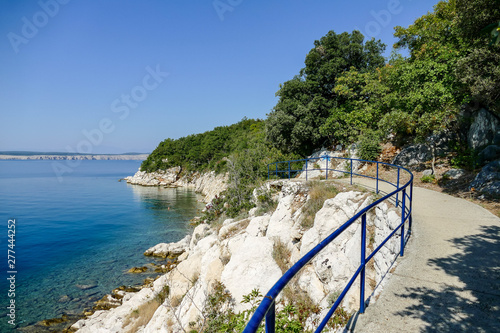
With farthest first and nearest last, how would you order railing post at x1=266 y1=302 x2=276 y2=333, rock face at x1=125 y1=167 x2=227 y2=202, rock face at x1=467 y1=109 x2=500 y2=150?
rock face at x1=125 y1=167 x2=227 y2=202 → rock face at x1=467 y1=109 x2=500 y2=150 → railing post at x1=266 y1=302 x2=276 y2=333

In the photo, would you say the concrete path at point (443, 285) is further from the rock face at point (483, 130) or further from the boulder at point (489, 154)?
the rock face at point (483, 130)

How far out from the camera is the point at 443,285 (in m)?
3.99

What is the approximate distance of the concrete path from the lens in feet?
10.3

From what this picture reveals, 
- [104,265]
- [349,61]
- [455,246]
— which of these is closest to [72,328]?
[104,265]

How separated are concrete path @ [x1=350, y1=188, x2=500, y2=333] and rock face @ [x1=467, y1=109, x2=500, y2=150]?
9002mm

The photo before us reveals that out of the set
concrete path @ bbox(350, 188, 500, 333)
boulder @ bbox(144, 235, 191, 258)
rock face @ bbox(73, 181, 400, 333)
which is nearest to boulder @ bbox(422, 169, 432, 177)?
rock face @ bbox(73, 181, 400, 333)

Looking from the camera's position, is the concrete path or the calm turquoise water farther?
the calm turquoise water

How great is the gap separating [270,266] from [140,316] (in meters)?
5.69

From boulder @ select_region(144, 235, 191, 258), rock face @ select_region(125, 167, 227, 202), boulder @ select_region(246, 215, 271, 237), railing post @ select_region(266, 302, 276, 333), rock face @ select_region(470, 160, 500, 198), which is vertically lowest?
boulder @ select_region(144, 235, 191, 258)

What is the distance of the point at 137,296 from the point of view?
39.2 ft

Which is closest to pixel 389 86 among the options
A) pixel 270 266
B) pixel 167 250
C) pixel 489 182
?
pixel 489 182

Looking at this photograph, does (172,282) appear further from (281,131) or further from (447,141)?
(447,141)

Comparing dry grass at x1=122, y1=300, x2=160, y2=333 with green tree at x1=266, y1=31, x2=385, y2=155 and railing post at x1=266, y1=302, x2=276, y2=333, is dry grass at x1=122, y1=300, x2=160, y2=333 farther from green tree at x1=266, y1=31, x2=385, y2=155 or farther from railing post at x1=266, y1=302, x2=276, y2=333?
green tree at x1=266, y1=31, x2=385, y2=155

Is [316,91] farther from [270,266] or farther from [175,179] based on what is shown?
[175,179]
